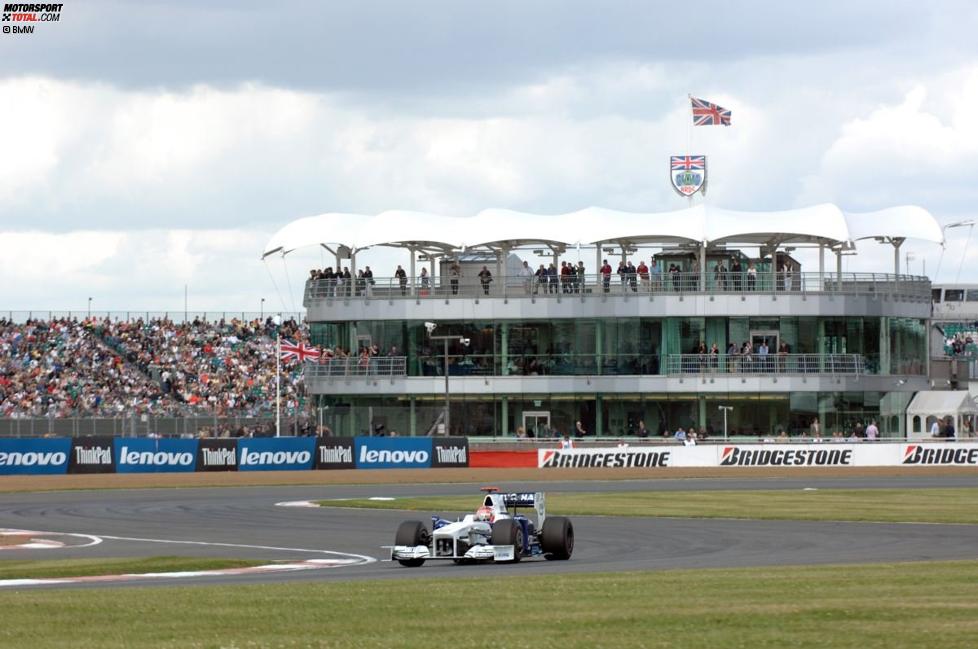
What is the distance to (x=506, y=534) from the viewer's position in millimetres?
24641

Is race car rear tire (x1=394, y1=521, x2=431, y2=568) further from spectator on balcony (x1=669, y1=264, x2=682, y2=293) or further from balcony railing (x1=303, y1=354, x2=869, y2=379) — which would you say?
spectator on balcony (x1=669, y1=264, x2=682, y2=293)

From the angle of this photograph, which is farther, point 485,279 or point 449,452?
point 485,279

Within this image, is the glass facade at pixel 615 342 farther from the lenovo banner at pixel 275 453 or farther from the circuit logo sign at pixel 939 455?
the lenovo banner at pixel 275 453

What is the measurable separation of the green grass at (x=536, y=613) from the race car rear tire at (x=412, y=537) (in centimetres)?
396

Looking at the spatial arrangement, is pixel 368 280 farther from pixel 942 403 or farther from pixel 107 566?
pixel 107 566

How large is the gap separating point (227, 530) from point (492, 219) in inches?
1873

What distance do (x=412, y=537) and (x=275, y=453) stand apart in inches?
1604

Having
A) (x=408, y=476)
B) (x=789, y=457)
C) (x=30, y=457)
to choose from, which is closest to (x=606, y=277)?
(x=789, y=457)

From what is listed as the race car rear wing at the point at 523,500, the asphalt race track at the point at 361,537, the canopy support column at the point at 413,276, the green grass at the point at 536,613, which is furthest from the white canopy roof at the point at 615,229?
the green grass at the point at 536,613

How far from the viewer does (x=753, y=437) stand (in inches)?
3009

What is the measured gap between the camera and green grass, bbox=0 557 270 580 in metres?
24.6

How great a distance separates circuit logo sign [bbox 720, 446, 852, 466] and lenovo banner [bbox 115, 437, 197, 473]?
21228 mm

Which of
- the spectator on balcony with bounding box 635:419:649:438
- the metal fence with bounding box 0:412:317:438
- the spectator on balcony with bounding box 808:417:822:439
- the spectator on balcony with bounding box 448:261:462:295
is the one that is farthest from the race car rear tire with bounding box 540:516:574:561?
the spectator on balcony with bounding box 448:261:462:295

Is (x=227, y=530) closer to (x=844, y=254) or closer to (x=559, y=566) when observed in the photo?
(x=559, y=566)
